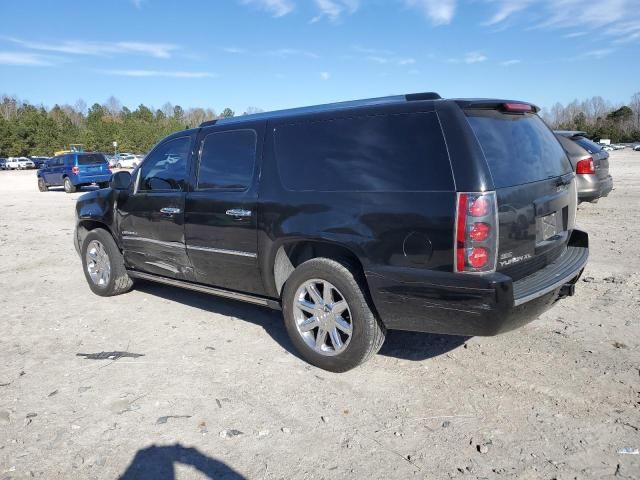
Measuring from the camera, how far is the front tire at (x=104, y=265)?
5949 mm

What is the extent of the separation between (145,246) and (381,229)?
298 cm

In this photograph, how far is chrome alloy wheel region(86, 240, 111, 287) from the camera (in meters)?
6.08

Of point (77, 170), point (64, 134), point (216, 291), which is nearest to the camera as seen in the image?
point (216, 291)

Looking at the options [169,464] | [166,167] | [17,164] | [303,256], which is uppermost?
[17,164]

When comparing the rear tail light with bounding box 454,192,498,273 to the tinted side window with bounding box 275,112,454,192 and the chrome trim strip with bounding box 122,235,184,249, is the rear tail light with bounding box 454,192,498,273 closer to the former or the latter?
the tinted side window with bounding box 275,112,454,192

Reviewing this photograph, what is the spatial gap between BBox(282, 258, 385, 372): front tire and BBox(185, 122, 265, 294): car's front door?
0.51 metres

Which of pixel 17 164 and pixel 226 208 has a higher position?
pixel 17 164

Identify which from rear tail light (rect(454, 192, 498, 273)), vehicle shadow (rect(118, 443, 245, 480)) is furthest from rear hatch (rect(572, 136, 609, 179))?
vehicle shadow (rect(118, 443, 245, 480))

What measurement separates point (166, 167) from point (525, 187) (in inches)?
135

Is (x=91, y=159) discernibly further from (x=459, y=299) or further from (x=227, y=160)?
(x=459, y=299)

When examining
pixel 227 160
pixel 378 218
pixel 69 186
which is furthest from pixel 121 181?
pixel 69 186

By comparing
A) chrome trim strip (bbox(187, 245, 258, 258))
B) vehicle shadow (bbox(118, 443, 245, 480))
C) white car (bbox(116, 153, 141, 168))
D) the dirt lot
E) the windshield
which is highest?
white car (bbox(116, 153, 141, 168))

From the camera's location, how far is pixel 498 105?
11.8 ft

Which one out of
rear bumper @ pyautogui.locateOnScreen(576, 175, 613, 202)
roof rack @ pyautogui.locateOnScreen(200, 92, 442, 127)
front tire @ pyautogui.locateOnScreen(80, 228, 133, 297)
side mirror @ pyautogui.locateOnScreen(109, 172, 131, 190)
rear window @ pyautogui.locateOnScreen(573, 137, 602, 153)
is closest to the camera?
roof rack @ pyautogui.locateOnScreen(200, 92, 442, 127)
